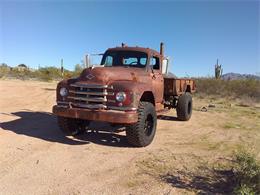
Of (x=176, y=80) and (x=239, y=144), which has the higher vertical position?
(x=176, y=80)

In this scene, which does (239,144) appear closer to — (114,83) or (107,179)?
(114,83)

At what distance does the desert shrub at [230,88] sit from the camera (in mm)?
23359

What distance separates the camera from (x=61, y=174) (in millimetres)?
5457

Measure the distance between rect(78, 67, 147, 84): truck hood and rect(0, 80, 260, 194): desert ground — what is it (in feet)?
4.57

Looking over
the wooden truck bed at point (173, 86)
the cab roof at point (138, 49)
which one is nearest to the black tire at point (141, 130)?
the cab roof at point (138, 49)

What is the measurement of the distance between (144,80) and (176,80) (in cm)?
269

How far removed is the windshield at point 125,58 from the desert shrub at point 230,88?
15370mm

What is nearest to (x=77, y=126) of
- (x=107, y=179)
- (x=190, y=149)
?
(x=190, y=149)

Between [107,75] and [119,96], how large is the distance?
568 mm

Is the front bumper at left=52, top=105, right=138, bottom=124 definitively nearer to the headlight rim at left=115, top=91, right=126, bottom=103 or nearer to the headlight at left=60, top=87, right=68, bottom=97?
the headlight rim at left=115, top=91, right=126, bottom=103

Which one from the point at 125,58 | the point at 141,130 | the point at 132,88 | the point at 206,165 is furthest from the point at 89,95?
the point at 206,165

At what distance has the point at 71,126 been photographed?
827 cm

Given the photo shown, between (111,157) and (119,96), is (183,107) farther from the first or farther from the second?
(111,157)

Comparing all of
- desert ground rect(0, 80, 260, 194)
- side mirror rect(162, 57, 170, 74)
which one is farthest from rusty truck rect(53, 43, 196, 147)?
desert ground rect(0, 80, 260, 194)
